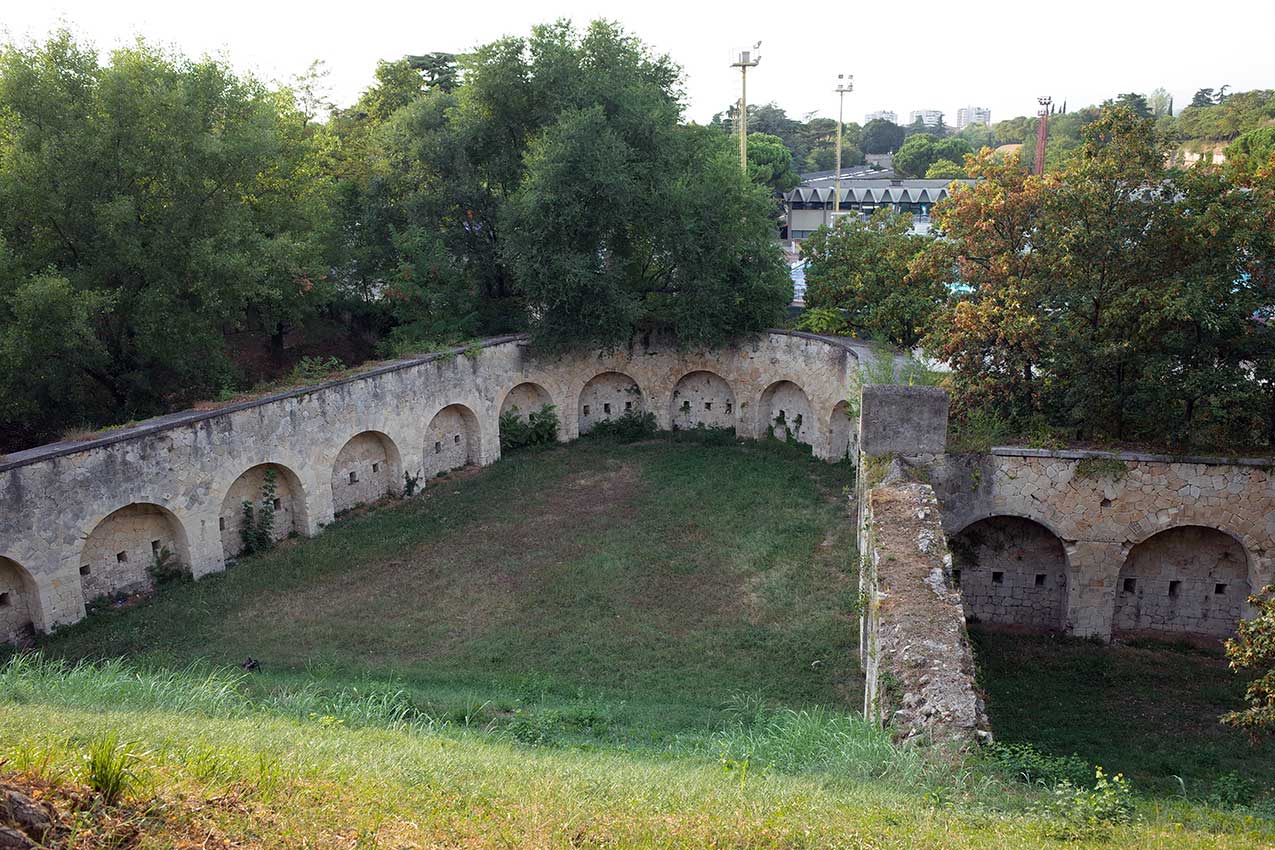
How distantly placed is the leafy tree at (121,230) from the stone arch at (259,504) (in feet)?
9.26

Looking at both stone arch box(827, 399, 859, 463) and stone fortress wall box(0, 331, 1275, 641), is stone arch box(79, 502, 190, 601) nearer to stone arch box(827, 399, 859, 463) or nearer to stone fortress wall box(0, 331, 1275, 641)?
stone fortress wall box(0, 331, 1275, 641)

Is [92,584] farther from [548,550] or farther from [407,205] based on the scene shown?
[407,205]

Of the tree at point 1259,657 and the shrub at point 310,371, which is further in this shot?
the shrub at point 310,371

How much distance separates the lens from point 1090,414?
15.6 m

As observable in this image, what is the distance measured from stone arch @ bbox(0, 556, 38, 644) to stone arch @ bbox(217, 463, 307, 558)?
10.7 ft

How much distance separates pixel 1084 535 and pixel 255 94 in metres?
19.6

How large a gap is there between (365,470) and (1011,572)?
43.6 ft

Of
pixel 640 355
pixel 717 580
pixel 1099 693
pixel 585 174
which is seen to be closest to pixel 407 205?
pixel 585 174

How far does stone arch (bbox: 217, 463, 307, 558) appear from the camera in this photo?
57.4 feet

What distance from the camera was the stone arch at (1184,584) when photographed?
15.4 m

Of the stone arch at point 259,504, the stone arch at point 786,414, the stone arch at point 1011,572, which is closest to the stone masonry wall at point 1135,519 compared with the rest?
the stone arch at point 1011,572

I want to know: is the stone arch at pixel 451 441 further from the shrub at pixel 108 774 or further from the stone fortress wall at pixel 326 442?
the shrub at pixel 108 774

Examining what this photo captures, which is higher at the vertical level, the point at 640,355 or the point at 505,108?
the point at 505,108

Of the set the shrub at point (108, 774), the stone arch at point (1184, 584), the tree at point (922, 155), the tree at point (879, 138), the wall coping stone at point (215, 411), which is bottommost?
the stone arch at point (1184, 584)
